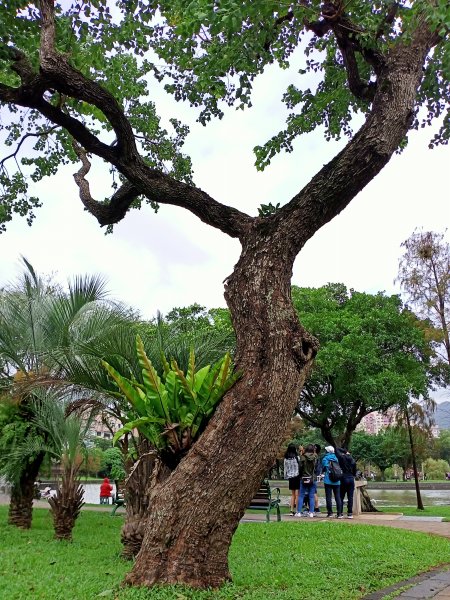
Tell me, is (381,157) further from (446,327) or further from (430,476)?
(430,476)

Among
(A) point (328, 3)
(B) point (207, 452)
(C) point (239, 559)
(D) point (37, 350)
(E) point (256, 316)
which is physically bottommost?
(C) point (239, 559)

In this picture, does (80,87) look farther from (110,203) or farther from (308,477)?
(308,477)

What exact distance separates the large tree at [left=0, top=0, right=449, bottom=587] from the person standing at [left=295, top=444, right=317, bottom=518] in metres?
6.00

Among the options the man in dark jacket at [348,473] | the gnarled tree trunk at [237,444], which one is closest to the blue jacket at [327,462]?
the man in dark jacket at [348,473]

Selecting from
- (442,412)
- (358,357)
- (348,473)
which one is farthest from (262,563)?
(442,412)

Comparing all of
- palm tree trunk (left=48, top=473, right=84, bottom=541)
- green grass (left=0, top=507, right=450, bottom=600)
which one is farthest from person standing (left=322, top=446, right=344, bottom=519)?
palm tree trunk (left=48, top=473, right=84, bottom=541)

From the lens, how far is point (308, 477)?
10.9m

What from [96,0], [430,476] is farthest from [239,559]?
[430,476]

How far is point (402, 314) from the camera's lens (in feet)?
60.5

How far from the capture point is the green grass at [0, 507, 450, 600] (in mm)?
4031

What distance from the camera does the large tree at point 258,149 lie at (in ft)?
14.0

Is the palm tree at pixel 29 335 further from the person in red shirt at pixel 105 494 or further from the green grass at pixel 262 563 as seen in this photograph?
the person in red shirt at pixel 105 494

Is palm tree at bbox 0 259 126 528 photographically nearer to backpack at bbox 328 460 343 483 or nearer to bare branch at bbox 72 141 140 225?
bare branch at bbox 72 141 140 225

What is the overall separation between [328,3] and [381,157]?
6.50ft
